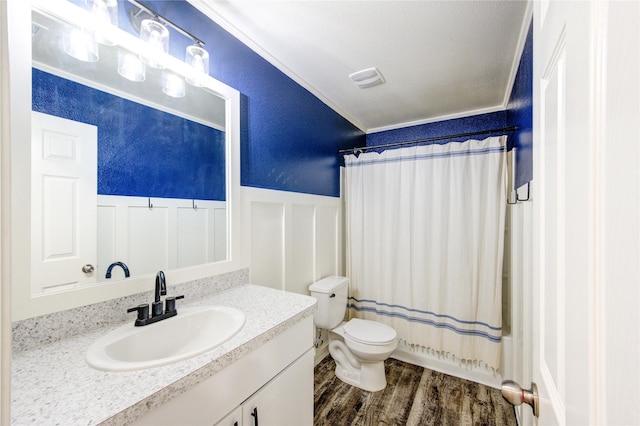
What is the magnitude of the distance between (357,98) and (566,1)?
211 centimetres

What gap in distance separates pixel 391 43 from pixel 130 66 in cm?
145

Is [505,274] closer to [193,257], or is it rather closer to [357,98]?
[357,98]

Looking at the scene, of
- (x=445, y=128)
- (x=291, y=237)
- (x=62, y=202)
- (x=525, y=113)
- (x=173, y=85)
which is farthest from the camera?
(x=445, y=128)

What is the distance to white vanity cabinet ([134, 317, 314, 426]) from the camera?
72 centimetres

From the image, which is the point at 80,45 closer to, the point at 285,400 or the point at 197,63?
the point at 197,63

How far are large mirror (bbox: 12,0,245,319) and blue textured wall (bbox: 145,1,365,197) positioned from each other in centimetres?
19

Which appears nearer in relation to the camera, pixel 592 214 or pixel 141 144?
pixel 592 214

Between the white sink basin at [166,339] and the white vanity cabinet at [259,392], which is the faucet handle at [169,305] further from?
the white vanity cabinet at [259,392]

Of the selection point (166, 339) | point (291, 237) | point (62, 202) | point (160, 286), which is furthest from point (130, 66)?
point (291, 237)

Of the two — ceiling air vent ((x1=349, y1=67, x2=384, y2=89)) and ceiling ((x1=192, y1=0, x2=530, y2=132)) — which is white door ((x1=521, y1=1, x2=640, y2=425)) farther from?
ceiling air vent ((x1=349, y1=67, x2=384, y2=89))

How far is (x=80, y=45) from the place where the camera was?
0.95 m

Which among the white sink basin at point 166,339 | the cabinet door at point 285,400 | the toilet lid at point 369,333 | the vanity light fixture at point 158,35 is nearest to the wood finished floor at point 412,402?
the toilet lid at point 369,333

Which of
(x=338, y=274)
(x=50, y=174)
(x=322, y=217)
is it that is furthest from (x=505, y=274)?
(x=50, y=174)

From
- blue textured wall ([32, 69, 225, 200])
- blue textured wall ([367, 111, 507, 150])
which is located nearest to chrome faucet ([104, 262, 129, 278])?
blue textured wall ([32, 69, 225, 200])
